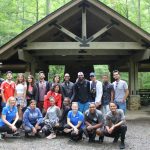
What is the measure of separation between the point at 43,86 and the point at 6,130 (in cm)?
178

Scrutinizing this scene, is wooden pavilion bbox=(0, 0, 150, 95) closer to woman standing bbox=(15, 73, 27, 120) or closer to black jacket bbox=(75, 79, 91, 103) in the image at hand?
woman standing bbox=(15, 73, 27, 120)

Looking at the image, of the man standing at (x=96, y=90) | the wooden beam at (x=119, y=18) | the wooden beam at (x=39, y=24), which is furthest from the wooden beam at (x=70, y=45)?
the man standing at (x=96, y=90)

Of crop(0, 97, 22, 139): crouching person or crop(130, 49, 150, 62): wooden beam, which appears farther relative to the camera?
crop(130, 49, 150, 62): wooden beam

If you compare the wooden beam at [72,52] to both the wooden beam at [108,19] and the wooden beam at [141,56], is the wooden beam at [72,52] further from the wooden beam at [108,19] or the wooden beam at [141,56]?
the wooden beam at [108,19]

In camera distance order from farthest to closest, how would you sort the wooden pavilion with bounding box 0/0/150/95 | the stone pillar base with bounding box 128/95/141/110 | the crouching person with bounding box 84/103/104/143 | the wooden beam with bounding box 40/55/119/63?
the wooden beam with bounding box 40/55/119/63 < the stone pillar base with bounding box 128/95/141/110 < the wooden pavilion with bounding box 0/0/150/95 < the crouching person with bounding box 84/103/104/143

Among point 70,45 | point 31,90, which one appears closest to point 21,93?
point 31,90

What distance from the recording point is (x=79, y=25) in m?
15.0

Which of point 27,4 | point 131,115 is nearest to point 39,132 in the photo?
point 131,115

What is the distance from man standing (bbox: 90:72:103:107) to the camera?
28.5ft

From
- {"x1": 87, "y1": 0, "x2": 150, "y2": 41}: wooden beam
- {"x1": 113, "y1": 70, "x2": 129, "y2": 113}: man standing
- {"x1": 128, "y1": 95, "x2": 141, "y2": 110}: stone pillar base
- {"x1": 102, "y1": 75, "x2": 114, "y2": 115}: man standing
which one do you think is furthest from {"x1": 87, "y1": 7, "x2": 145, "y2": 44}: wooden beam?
{"x1": 102, "y1": 75, "x2": 114, "y2": 115}: man standing

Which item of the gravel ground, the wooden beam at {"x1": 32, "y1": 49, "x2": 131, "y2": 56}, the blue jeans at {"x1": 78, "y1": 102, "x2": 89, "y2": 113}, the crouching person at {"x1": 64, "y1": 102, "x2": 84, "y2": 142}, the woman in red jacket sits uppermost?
the wooden beam at {"x1": 32, "y1": 49, "x2": 131, "y2": 56}

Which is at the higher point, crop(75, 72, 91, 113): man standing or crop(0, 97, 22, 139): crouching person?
crop(75, 72, 91, 113): man standing

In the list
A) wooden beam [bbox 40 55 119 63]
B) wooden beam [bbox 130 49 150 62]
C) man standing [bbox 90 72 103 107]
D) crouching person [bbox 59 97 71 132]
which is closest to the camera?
crouching person [bbox 59 97 71 132]

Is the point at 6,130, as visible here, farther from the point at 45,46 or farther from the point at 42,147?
the point at 45,46
